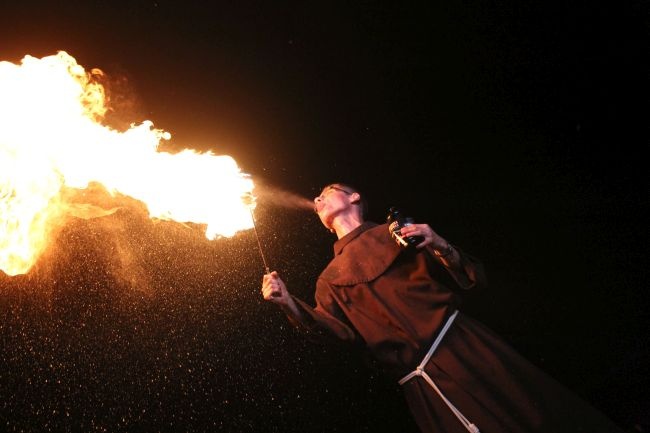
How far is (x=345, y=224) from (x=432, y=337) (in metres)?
1.15

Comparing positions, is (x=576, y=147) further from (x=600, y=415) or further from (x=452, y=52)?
(x=600, y=415)

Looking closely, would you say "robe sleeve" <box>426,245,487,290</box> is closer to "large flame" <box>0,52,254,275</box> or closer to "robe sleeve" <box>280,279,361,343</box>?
"robe sleeve" <box>280,279,361,343</box>

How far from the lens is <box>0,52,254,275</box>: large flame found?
2855mm

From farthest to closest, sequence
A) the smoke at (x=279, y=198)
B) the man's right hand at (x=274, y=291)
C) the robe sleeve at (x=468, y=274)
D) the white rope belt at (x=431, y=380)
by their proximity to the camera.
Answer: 1. the smoke at (x=279, y=198)
2. the robe sleeve at (x=468, y=274)
3. the man's right hand at (x=274, y=291)
4. the white rope belt at (x=431, y=380)

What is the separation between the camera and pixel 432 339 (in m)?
2.23

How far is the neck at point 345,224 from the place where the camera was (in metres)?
3.02

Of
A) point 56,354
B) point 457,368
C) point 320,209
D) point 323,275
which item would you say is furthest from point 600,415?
point 56,354

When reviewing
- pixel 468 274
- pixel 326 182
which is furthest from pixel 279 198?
pixel 468 274

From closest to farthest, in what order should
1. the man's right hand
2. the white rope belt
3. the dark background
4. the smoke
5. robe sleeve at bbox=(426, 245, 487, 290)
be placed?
the white rope belt, the man's right hand, robe sleeve at bbox=(426, 245, 487, 290), the dark background, the smoke

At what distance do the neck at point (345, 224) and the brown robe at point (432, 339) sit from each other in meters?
0.29

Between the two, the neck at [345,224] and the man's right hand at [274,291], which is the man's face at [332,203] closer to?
the neck at [345,224]

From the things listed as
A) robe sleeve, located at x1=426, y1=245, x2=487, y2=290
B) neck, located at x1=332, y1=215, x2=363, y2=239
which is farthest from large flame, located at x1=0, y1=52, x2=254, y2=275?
robe sleeve, located at x1=426, y1=245, x2=487, y2=290

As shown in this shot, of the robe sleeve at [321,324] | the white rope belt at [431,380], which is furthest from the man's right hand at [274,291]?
the white rope belt at [431,380]

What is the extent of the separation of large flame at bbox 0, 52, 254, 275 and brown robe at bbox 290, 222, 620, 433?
1.00m
